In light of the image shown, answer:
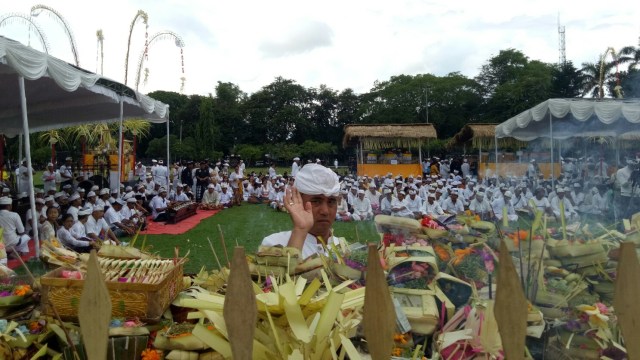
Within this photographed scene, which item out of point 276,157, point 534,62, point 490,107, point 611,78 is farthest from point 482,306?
point 534,62

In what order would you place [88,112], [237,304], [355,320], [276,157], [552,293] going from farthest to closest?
[276,157], [88,112], [552,293], [355,320], [237,304]

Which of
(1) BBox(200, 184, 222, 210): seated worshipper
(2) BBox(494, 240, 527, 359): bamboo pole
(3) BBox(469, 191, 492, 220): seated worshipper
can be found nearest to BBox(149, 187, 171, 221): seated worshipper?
(1) BBox(200, 184, 222, 210): seated worshipper

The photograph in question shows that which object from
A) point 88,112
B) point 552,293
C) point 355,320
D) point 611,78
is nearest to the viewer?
point 355,320

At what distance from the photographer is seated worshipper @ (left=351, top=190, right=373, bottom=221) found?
517 inches

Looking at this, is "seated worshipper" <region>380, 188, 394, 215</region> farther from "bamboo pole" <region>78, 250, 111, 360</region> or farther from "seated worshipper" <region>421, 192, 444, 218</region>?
"bamboo pole" <region>78, 250, 111, 360</region>

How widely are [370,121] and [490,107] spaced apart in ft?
37.1

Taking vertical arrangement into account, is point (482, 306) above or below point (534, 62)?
below

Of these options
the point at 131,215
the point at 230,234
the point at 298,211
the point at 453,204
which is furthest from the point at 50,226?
the point at 453,204

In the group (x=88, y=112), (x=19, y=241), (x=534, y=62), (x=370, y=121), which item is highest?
(x=534, y=62)

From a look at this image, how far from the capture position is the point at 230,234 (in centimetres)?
990

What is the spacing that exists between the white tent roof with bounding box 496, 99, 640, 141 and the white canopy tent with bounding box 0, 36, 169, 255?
917cm

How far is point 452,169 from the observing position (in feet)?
83.8

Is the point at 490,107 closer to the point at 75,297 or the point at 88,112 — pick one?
the point at 88,112

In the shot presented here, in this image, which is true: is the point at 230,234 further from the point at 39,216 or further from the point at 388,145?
the point at 388,145
